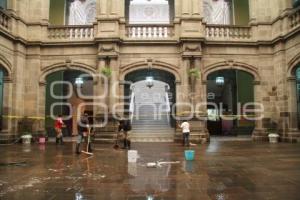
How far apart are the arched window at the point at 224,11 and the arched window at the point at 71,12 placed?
7567 millimetres

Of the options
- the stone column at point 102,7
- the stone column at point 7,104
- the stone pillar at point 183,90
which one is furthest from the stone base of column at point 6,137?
the stone pillar at point 183,90

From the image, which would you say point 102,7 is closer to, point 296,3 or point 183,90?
point 183,90

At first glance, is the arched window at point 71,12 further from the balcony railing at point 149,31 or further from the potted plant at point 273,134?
the potted plant at point 273,134

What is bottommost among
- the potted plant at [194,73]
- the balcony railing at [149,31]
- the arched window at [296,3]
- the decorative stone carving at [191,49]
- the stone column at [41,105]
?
the stone column at [41,105]

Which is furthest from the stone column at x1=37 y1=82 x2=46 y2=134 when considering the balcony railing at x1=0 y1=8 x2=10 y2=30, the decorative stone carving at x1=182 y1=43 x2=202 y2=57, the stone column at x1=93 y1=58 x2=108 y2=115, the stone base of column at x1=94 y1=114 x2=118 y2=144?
the decorative stone carving at x1=182 y1=43 x2=202 y2=57

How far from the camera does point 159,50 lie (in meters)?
17.1

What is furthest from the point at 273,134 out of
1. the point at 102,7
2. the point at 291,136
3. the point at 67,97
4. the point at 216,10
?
the point at 67,97

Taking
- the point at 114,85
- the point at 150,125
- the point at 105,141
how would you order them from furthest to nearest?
the point at 150,125
the point at 114,85
the point at 105,141

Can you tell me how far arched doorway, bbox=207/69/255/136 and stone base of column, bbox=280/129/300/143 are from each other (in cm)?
441

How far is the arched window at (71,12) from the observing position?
20672 millimetres

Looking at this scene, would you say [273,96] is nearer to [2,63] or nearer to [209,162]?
[209,162]

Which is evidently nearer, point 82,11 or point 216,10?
point 82,11

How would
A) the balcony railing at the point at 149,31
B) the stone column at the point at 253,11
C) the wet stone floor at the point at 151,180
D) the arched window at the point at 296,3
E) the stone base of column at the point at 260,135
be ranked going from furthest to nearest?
1. the stone column at the point at 253,11
2. the balcony railing at the point at 149,31
3. the stone base of column at the point at 260,135
4. the arched window at the point at 296,3
5. the wet stone floor at the point at 151,180

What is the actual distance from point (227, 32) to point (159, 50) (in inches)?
151
